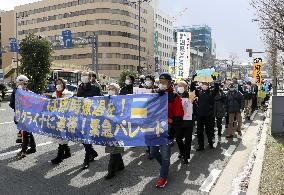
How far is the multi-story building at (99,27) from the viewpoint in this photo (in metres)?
83.8

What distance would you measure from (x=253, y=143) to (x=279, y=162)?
309cm

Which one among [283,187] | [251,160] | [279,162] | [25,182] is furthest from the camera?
[251,160]

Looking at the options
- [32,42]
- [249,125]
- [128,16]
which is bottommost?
[249,125]

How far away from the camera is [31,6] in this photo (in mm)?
A: 96938

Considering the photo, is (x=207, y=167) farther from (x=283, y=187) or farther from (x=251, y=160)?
(x=283, y=187)

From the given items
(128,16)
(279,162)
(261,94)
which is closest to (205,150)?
(279,162)

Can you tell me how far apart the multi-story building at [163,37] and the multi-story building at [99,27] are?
11808 millimetres

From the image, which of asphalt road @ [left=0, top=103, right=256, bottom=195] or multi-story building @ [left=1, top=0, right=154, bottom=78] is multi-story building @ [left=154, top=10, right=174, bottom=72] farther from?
asphalt road @ [left=0, top=103, right=256, bottom=195]

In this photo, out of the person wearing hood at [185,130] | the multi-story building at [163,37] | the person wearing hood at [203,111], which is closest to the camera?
the person wearing hood at [185,130]

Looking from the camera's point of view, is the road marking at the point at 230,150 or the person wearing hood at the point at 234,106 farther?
the person wearing hood at the point at 234,106

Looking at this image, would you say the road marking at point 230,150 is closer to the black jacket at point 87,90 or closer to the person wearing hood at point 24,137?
the black jacket at point 87,90

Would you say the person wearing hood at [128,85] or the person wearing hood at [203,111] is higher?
the person wearing hood at [128,85]

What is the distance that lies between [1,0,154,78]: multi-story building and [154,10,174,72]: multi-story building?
38.7ft

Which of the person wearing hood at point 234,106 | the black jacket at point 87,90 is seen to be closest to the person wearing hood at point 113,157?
the black jacket at point 87,90
